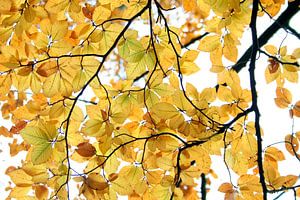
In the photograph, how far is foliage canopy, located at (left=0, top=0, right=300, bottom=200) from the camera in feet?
3.12

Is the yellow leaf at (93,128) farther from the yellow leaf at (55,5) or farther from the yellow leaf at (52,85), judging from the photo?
the yellow leaf at (55,5)

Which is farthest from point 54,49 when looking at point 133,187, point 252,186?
point 252,186

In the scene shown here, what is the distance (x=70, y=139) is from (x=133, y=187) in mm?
216

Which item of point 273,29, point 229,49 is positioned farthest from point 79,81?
point 273,29

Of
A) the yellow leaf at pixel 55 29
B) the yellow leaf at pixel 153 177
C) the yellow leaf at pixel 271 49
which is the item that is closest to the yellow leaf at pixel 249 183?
the yellow leaf at pixel 153 177

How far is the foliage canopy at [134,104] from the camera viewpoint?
0.95 metres

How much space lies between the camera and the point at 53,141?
950 mm

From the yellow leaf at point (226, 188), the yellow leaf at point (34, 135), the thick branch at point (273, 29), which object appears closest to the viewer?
the yellow leaf at point (34, 135)

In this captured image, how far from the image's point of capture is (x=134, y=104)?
3.45ft

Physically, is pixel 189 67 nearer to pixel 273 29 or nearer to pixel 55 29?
pixel 55 29

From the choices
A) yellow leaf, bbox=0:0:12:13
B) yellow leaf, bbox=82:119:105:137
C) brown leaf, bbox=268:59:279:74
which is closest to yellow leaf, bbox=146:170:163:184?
yellow leaf, bbox=82:119:105:137

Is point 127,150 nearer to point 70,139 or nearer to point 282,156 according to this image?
point 70,139

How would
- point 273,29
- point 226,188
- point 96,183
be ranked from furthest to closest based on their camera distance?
point 273,29
point 226,188
point 96,183

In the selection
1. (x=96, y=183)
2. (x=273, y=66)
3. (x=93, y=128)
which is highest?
(x=273, y=66)
